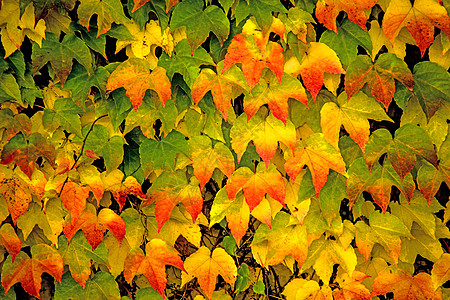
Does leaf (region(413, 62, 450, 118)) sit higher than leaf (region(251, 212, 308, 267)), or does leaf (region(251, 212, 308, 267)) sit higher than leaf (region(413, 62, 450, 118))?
leaf (region(413, 62, 450, 118))

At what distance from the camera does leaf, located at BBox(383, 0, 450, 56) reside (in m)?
1.33

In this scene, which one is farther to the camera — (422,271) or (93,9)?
(422,271)

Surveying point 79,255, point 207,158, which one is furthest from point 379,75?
point 79,255

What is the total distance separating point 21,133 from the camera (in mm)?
1493

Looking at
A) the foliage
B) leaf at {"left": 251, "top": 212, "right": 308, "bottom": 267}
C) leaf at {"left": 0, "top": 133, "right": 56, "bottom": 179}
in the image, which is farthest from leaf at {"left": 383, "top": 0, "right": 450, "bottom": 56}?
leaf at {"left": 0, "top": 133, "right": 56, "bottom": 179}

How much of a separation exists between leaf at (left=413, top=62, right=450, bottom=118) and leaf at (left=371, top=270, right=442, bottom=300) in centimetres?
59

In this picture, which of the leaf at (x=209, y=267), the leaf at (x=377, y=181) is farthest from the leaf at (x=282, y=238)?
the leaf at (x=377, y=181)

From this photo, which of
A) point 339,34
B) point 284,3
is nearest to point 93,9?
point 284,3

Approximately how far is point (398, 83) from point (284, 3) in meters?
0.47

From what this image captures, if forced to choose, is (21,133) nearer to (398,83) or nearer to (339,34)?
(339,34)

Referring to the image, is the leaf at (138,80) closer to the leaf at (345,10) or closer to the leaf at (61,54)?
the leaf at (61,54)

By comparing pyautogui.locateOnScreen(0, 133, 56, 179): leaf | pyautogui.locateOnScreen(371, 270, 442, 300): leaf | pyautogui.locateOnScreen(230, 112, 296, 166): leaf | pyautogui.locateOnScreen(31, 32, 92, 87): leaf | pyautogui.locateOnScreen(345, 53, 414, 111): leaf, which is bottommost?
pyautogui.locateOnScreen(371, 270, 442, 300): leaf

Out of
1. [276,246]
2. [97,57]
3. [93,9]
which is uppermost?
[93,9]

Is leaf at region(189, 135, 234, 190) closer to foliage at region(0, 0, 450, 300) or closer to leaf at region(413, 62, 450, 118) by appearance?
foliage at region(0, 0, 450, 300)
